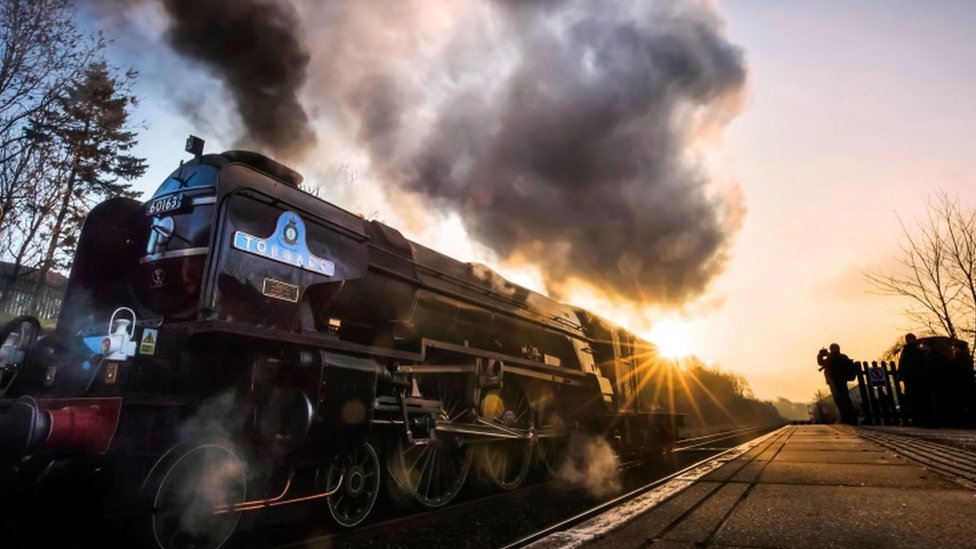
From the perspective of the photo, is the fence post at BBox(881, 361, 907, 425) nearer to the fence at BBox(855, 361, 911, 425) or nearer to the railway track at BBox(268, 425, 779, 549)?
the fence at BBox(855, 361, 911, 425)

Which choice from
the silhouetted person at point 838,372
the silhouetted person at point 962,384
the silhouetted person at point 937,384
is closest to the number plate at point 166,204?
the silhouetted person at point 962,384

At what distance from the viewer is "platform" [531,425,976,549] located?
3.91 m

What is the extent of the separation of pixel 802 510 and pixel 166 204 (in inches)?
245

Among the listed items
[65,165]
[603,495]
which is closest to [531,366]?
[603,495]

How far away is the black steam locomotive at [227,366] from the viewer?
11.8ft

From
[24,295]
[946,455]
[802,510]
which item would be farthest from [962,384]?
[24,295]

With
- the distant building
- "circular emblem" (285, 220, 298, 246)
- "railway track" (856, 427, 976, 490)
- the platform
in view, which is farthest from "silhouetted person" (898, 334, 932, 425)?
the distant building

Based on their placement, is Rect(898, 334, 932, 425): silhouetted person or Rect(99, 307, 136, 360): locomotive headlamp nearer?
Rect(99, 307, 136, 360): locomotive headlamp

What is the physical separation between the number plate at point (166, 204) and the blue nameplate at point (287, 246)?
0.80m

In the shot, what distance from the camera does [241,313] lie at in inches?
167

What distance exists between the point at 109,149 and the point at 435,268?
2757 centimetres

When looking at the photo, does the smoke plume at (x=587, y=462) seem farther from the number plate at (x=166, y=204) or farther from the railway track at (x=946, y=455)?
the number plate at (x=166, y=204)

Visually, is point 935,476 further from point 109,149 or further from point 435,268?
point 109,149

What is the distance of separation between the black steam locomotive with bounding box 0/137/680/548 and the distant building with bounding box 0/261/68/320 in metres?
16.8
